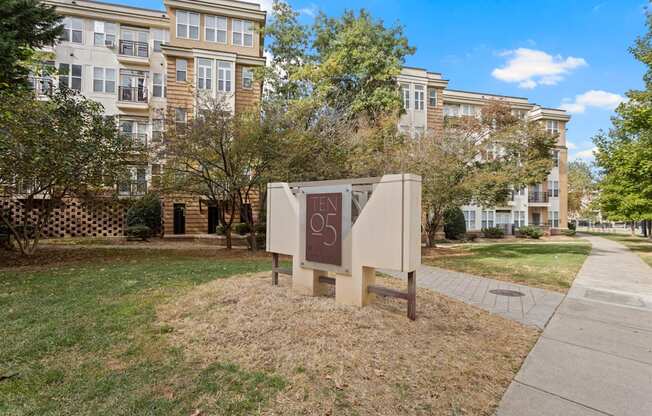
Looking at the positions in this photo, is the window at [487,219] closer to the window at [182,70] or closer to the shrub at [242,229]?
the shrub at [242,229]

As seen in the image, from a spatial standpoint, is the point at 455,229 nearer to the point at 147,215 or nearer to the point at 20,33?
the point at 147,215

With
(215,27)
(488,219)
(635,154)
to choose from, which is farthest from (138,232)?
(488,219)

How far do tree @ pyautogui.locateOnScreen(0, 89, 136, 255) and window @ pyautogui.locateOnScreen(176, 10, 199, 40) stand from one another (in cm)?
1227

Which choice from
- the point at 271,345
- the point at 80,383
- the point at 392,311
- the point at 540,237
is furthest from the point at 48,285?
the point at 540,237

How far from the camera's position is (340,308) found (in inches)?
187

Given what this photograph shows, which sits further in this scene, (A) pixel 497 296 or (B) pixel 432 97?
(B) pixel 432 97

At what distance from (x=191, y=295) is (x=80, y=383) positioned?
282 cm

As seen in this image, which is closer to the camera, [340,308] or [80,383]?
[80,383]

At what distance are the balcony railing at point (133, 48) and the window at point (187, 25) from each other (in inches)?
134

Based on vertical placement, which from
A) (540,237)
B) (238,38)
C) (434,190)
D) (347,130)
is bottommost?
(540,237)

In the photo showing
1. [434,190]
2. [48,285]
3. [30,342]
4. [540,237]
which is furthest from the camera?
[540,237]

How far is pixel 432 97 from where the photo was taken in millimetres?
26281

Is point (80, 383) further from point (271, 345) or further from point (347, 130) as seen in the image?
point (347, 130)

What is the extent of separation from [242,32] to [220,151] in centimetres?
1446
